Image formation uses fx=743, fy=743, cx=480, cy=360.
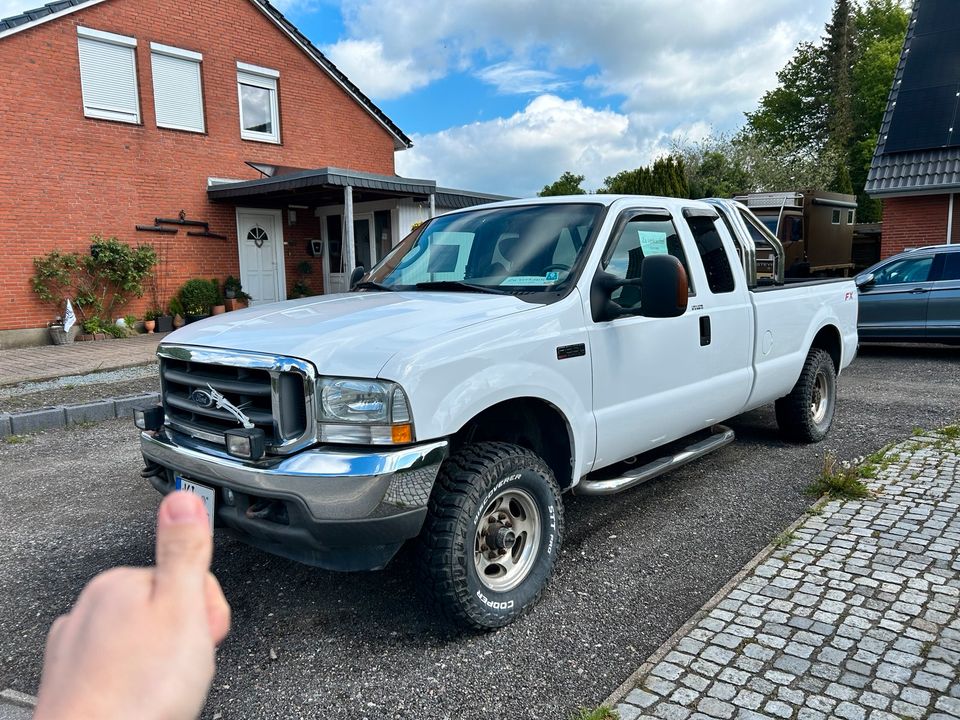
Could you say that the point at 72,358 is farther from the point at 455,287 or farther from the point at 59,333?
the point at 455,287

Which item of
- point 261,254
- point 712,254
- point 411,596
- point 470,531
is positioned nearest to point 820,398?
point 712,254

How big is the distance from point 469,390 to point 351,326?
1.92 feet

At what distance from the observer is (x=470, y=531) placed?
3.03 m

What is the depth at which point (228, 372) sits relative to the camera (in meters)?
3.23

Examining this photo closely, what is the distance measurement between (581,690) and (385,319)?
1.70 m

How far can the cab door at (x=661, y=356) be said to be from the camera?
3.83m

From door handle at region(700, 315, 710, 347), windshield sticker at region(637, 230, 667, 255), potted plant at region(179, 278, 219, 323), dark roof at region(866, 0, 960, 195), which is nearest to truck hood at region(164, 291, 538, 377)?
windshield sticker at region(637, 230, 667, 255)

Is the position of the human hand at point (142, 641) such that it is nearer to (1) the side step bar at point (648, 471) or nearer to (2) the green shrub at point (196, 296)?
(1) the side step bar at point (648, 471)

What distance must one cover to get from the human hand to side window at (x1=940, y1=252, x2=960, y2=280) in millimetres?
12160

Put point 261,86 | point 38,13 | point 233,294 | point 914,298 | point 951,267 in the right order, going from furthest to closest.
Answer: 1. point 261,86
2. point 233,294
3. point 38,13
4. point 914,298
5. point 951,267

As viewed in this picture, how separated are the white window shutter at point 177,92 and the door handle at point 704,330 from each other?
45.1ft

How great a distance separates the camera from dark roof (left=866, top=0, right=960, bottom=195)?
49.3ft

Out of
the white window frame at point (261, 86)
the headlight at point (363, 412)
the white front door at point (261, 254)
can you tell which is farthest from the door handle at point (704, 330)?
the white window frame at point (261, 86)

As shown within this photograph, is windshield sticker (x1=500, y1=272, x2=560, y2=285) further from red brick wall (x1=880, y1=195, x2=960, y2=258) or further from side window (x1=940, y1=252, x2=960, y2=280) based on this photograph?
red brick wall (x1=880, y1=195, x2=960, y2=258)
